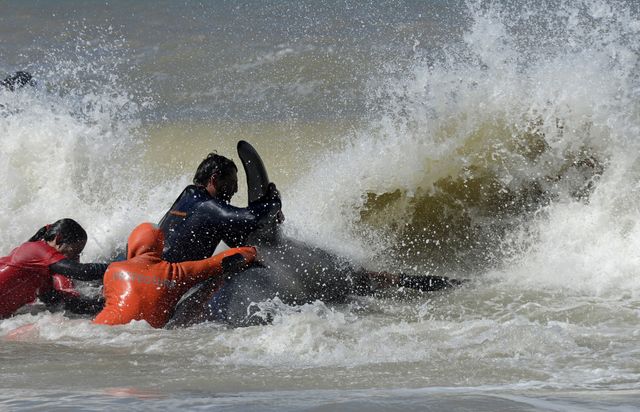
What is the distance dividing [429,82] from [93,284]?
3571 mm

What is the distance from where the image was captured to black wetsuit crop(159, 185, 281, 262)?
253 inches

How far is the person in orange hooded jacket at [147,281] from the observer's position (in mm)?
5934

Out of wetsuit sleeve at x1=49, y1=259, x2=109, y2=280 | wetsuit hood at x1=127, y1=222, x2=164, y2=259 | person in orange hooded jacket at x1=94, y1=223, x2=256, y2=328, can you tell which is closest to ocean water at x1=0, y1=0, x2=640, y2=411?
person in orange hooded jacket at x1=94, y1=223, x2=256, y2=328

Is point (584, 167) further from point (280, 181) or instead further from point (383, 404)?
point (383, 404)

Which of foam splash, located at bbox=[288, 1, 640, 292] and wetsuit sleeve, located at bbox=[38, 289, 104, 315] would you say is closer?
wetsuit sleeve, located at bbox=[38, 289, 104, 315]

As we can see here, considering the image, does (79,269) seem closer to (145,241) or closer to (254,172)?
(145,241)

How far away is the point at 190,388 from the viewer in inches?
170

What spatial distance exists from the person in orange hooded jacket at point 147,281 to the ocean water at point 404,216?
5.1 inches

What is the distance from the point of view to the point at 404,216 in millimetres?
8555

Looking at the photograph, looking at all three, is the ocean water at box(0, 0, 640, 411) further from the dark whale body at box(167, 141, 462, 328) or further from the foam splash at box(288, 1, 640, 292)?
the dark whale body at box(167, 141, 462, 328)

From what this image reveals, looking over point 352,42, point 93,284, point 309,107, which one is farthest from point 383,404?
point 352,42

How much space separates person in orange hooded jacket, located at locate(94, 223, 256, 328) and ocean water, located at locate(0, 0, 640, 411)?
0.43 ft

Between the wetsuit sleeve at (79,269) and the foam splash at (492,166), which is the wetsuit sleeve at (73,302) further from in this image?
the foam splash at (492,166)

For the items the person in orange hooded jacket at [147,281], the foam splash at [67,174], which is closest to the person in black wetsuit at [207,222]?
the person in orange hooded jacket at [147,281]
